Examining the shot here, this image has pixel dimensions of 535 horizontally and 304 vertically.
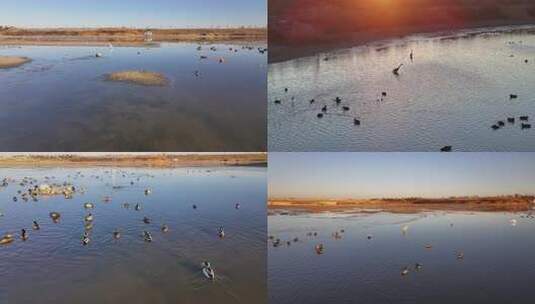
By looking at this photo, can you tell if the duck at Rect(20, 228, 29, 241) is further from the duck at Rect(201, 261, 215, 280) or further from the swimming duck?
the duck at Rect(201, 261, 215, 280)

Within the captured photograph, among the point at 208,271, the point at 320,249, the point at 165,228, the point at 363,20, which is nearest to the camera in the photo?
the point at 208,271

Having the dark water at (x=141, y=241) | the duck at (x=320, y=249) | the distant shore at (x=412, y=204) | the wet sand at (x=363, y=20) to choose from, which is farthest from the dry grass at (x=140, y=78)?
the duck at (x=320, y=249)

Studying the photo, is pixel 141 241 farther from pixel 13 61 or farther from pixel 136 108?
pixel 13 61

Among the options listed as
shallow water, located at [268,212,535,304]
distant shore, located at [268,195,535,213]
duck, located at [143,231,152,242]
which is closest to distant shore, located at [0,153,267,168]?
distant shore, located at [268,195,535,213]

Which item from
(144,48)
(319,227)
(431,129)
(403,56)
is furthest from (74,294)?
(403,56)

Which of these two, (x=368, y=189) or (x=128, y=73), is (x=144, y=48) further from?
(x=368, y=189)

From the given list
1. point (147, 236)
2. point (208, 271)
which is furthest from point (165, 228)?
point (208, 271)
